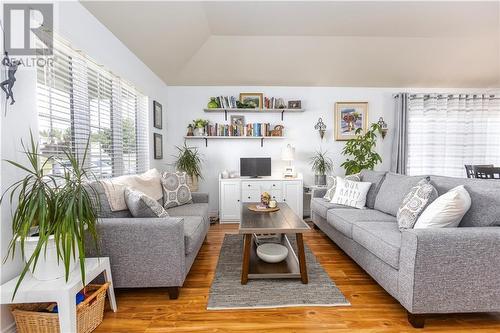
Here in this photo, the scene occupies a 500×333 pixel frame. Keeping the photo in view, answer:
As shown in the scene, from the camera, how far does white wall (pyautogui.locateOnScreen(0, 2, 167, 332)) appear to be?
1.38 meters

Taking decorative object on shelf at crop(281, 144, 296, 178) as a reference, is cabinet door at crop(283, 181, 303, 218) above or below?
below

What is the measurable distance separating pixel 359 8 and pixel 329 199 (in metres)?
2.28

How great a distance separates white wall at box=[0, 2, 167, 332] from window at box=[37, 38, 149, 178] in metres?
0.09

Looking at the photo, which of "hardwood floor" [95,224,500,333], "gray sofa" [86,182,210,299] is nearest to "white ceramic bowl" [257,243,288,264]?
"hardwood floor" [95,224,500,333]

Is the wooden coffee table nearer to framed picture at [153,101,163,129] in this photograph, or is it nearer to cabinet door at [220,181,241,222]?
cabinet door at [220,181,241,222]

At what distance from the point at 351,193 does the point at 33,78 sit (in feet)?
10.3

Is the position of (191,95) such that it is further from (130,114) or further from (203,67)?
(130,114)

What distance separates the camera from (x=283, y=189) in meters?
3.83

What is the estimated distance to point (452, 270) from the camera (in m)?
1.45

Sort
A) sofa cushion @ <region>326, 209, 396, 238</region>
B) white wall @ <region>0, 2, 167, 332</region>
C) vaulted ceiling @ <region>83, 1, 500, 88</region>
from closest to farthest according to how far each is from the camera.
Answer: white wall @ <region>0, 2, 167, 332</region> → sofa cushion @ <region>326, 209, 396, 238</region> → vaulted ceiling @ <region>83, 1, 500, 88</region>

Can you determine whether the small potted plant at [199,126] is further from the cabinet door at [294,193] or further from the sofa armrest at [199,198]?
the cabinet door at [294,193]

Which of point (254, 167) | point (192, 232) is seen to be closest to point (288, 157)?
point (254, 167)

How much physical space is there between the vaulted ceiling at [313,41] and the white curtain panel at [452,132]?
13.5 inches

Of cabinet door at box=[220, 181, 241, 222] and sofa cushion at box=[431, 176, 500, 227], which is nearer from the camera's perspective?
sofa cushion at box=[431, 176, 500, 227]
